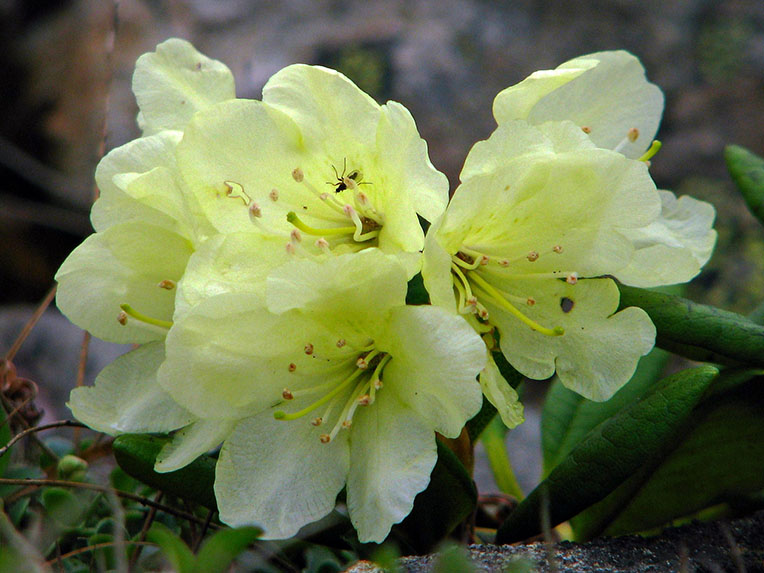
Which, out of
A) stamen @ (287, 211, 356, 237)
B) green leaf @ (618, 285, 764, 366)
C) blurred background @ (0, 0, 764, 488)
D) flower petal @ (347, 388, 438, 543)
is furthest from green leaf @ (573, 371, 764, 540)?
blurred background @ (0, 0, 764, 488)

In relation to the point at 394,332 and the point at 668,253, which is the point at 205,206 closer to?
the point at 394,332

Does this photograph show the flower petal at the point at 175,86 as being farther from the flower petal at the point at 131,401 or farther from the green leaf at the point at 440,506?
the green leaf at the point at 440,506

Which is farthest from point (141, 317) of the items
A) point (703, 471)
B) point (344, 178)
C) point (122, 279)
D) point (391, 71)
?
point (391, 71)

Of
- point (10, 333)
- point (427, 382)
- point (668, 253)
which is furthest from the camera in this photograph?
point (10, 333)

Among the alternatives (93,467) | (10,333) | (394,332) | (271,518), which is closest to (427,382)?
(394,332)

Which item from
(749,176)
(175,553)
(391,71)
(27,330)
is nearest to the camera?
(175,553)

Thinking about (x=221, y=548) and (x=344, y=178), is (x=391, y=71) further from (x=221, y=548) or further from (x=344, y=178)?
(x=221, y=548)

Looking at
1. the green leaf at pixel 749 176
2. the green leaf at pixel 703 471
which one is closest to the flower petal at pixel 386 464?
the green leaf at pixel 703 471
